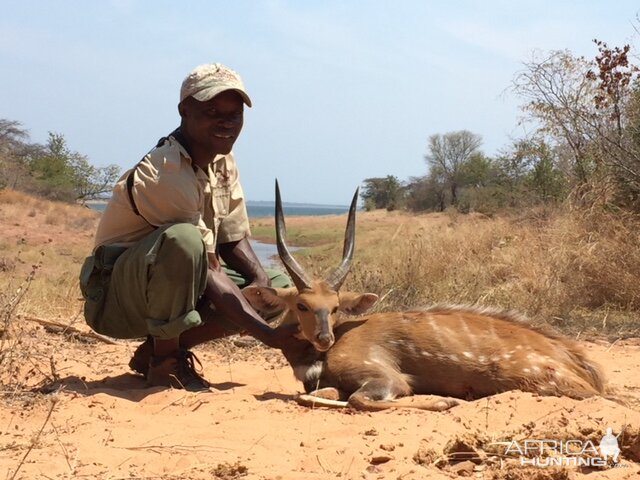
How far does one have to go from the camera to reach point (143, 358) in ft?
16.4

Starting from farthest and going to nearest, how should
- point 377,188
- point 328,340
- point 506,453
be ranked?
point 377,188, point 328,340, point 506,453

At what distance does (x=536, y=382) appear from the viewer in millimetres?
4488

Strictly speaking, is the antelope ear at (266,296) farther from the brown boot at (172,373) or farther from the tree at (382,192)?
the tree at (382,192)

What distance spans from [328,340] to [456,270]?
211 inches

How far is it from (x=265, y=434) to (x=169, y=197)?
59.1 inches

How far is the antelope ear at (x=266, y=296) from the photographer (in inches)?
196

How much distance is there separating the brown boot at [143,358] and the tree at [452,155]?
→ 99.1 ft

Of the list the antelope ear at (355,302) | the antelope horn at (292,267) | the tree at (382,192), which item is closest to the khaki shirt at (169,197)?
the antelope horn at (292,267)

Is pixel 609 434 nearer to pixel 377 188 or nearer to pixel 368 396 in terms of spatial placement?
pixel 368 396

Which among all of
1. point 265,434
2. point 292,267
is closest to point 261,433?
point 265,434

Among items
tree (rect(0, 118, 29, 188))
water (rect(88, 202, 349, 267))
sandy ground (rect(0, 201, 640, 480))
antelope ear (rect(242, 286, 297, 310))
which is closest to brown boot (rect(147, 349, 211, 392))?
sandy ground (rect(0, 201, 640, 480))

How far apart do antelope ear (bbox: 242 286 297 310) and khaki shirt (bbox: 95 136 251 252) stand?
0.43m

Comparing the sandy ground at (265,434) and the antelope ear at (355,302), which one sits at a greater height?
the antelope ear at (355,302)

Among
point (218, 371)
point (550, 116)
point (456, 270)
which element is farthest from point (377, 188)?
point (218, 371)
